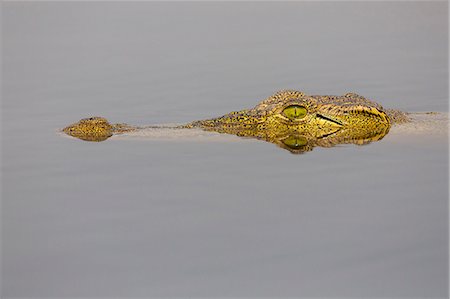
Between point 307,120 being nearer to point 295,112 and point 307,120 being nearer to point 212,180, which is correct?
point 295,112

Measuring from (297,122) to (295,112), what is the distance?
124 millimetres

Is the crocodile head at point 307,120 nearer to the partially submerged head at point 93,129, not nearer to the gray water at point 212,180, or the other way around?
the gray water at point 212,180

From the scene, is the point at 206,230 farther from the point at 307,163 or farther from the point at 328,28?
the point at 328,28

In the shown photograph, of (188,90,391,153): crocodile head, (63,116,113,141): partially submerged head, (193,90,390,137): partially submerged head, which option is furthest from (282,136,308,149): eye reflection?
(63,116,113,141): partially submerged head

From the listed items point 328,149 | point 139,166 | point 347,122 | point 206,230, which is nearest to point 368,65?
point 347,122

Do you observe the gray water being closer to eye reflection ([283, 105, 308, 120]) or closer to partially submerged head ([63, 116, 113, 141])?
partially submerged head ([63, 116, 113, 141])

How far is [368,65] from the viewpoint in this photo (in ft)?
48.9

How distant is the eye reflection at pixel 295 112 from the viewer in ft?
33.3

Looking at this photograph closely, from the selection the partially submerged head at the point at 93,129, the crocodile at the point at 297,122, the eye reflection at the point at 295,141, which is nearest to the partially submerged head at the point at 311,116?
the crocodile at the point at 297,122

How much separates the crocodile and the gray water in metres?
0.35

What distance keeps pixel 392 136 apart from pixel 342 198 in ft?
8.26

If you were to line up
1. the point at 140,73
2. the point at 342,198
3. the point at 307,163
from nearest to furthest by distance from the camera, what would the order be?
the point at 342,198, the point at 307,163, the point at 140,73

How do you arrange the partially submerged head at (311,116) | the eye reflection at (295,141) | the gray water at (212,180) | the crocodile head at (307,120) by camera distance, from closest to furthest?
the gray water at (212,180), the eye reflection at (295,141), the crocodile head at (307,120), the partially submerged head at (311,116)

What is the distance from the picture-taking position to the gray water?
5998 mm
